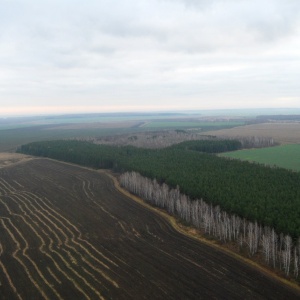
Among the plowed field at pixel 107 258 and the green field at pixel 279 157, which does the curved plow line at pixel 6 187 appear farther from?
the green field at pixel 279 157

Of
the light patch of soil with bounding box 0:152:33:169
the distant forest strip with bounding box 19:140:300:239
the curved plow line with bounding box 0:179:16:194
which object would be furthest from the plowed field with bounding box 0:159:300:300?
the light patch of soil with bounding box 0:152:33:169

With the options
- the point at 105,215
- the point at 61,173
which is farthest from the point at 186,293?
the point at 61,173

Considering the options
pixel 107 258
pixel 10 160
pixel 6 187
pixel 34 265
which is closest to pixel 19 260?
pixel 34 265

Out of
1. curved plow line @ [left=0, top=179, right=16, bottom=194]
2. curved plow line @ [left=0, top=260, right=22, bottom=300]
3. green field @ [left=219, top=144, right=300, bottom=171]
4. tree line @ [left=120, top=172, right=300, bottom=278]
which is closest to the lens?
curved plow line @ [left=0, top=260, right=22, bottom=300]

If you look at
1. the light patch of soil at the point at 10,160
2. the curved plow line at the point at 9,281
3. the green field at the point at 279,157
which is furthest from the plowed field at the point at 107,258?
the light patch of soil at the point at 10,160

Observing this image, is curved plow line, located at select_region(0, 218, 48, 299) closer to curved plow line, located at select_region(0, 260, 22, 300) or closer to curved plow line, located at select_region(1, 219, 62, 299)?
curved plow line, located at select_region(1, 219, 62, 299)
